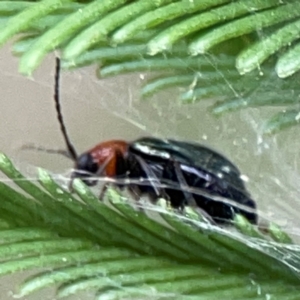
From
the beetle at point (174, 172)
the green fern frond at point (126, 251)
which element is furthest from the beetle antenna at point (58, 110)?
the green fern frond at point (126, 251)

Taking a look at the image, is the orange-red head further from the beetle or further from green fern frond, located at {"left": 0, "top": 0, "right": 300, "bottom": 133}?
green fern frond, located at {"left": 0, "top": 0, "right": 300, "bottom": 133}

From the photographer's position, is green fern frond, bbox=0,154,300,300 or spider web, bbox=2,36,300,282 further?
spider web, bbox=2,36,300,282

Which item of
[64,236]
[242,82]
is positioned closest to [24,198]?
[64,236]

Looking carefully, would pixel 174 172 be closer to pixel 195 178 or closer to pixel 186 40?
pixel 195 178

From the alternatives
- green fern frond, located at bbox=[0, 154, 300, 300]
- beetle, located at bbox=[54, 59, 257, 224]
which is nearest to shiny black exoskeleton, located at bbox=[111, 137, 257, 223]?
beetle, located at bbox=[54, 59, 257, 224]

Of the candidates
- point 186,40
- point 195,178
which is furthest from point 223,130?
point 186,40

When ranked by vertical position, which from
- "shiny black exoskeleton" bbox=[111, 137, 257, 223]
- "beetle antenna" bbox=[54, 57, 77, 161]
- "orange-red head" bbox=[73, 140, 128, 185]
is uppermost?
"beetle antenna" bbox=[54, 57, 77, 161]
